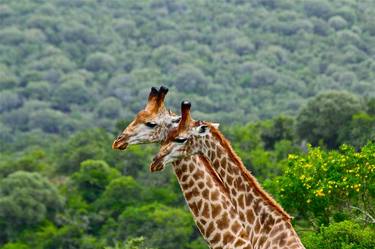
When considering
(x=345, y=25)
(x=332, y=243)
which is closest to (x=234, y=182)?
(x=332, y=243)

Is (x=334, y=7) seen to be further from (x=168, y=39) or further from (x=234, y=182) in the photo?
(x=234, y=182)

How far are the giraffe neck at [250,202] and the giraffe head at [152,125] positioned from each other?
0.40 m

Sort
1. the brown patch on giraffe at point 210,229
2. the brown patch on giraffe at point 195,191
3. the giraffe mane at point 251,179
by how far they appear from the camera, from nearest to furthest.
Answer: the giraffe mane at point 251,179
the brown patch on giraffe at point 210,229
the brown patch on giraffe at point 195,191

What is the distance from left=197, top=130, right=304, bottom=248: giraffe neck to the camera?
11.0 meters

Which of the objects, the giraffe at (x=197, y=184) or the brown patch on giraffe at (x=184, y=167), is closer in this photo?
the giraffe at (x=197, y=184)

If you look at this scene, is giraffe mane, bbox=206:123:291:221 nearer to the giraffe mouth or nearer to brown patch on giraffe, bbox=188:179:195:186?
brown patch on giraffe, bbox=188:179:195:186

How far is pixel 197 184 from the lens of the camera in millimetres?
11375

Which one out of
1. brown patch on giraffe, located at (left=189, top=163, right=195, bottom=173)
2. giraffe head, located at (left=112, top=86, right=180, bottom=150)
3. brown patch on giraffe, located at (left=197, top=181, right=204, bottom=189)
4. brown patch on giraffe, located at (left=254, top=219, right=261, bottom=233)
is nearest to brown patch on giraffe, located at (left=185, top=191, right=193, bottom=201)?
brown patch on giraffe, located at (left=197, top=181, right=204, bottom=189)

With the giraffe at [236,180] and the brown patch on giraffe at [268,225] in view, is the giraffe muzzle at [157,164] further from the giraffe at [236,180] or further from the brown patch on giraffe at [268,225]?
the brown patch on giraffe at [268,225]

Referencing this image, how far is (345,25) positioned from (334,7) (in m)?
6.90

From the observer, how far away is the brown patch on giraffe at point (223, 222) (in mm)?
11203

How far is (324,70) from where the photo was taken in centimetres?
11744

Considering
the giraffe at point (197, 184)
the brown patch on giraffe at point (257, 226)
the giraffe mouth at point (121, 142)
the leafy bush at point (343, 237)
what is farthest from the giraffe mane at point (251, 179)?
the leafy bush at point (343, 237)

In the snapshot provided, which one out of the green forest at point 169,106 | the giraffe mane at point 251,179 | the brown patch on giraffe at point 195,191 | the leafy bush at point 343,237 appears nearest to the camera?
the giraffe mane at point 251,179
